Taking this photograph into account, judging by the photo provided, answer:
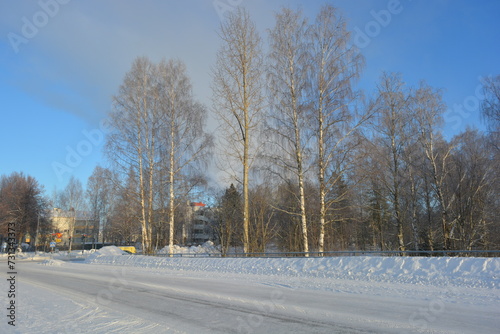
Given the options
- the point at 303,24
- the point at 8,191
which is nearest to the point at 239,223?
the point at 303,24

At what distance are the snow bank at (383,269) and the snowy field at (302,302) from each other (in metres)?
0.03

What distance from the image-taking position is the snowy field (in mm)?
6023

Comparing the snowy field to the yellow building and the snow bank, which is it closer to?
the snow bank

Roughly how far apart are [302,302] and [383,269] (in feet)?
16.8

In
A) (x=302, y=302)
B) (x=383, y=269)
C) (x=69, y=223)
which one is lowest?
(x=302, y=302)

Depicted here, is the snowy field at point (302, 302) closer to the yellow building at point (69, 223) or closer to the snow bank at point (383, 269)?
the snow bank at point (383, 269)

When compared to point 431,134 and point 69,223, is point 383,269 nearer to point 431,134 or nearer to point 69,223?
point 431,134

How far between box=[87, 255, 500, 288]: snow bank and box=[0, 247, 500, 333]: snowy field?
0.03 meters

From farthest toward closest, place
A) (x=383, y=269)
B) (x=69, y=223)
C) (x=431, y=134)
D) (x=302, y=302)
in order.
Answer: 1. (x=69, y=223)
2. (x=431, y=134)
3. (x=383, y=269)
4. (x=302, y=302)

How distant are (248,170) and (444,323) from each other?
44.6 feet

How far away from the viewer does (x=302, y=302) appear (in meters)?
8.08

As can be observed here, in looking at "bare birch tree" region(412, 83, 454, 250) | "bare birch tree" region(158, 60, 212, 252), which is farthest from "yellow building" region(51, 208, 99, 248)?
"bare birch tree" region(412, 83, 454, 250)

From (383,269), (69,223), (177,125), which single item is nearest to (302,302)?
(383,269)

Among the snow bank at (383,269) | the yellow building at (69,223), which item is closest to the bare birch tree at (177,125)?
the snow bank at (383,269)
